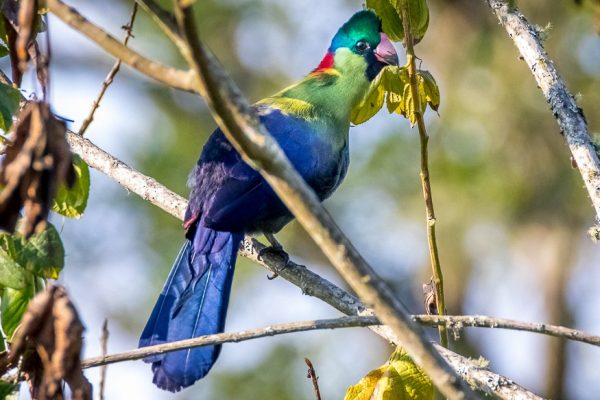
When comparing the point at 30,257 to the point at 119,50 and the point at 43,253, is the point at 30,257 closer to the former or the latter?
the point at 43,253

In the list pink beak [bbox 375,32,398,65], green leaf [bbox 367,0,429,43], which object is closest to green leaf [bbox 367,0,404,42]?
green leaf [bbox 367,0,429,43]

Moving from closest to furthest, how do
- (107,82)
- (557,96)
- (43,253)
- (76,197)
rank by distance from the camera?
(43,253) → (76,197) → (557,96) → (107,82)

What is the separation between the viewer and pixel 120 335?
27.8 ft

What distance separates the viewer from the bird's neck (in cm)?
355

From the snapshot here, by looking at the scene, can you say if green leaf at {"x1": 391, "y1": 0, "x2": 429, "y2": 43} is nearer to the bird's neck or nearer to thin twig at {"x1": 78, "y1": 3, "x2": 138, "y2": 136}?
thin twig at {"x1": 78, "y1": 3, "x2": 138, "y2": 136}

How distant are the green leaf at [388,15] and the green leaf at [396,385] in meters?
0.85

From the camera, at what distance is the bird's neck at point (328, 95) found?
11.6ft

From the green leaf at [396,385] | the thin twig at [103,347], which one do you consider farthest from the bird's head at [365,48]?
the thin twig at [103,347]

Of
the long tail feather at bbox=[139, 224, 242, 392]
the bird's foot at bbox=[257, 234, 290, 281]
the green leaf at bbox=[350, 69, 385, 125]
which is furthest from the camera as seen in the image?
the bird's foot at bbox=[257, 234, 290, 281]

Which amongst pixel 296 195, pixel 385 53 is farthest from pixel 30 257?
pixel 385 53

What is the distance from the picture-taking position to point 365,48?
376 cm

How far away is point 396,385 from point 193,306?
818 mm

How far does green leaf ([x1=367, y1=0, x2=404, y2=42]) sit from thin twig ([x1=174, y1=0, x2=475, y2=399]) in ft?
3.63

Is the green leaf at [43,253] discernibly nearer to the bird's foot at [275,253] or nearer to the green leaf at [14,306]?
the green leaf at [14,306]
